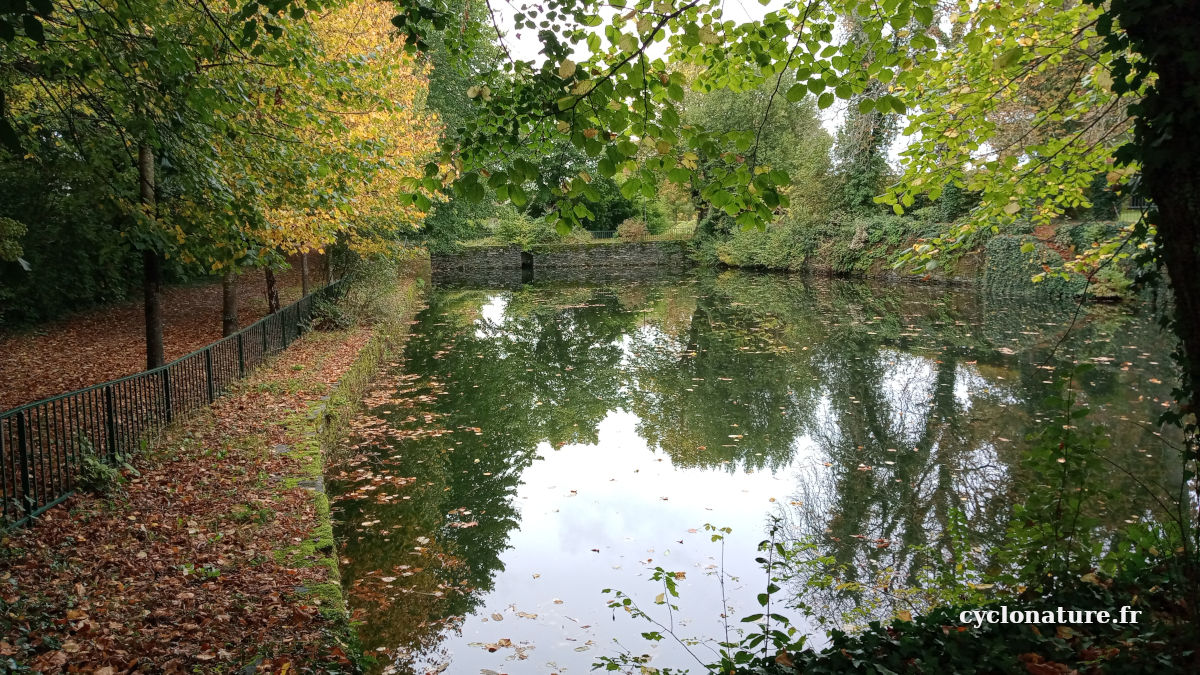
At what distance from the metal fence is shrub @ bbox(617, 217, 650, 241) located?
35.7m

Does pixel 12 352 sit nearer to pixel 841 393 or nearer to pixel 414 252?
pixel 414 252

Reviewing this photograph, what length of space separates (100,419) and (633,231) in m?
40.6

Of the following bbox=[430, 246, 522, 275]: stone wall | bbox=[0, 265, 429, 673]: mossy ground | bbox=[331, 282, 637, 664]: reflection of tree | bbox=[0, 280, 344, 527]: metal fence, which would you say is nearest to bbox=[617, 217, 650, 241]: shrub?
bbox=[430, 246, 522, 275]: stone wall

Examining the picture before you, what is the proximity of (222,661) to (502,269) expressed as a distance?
132 feet

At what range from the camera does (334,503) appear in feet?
22.5

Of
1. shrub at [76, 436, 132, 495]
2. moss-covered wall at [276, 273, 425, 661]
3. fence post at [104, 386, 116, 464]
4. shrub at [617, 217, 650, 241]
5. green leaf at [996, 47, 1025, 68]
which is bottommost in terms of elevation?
moss-covered wall at [276, 273, 425, 661]

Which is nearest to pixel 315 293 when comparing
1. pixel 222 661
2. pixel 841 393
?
pixel 841 393

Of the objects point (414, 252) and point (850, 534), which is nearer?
point (850, 534)

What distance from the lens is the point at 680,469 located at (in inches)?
311

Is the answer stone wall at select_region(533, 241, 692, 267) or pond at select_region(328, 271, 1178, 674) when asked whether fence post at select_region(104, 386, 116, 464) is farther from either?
stone wall at select_region(533, 241, 692, 267)

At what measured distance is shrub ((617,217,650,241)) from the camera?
45188mm

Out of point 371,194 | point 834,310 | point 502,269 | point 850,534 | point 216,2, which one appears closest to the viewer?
point 850,534

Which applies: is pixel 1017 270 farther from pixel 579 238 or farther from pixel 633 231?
pixel 579 238

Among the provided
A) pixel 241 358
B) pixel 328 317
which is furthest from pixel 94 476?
pixel 328 317
